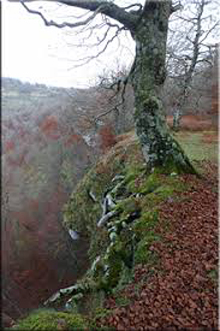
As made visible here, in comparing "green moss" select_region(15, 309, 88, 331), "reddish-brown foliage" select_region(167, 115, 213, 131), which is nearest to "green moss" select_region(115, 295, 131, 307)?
"green moss" select_region(15, 309, 88, 331)

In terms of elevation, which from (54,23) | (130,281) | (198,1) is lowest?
(130,281)

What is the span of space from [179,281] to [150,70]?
14.8 feet

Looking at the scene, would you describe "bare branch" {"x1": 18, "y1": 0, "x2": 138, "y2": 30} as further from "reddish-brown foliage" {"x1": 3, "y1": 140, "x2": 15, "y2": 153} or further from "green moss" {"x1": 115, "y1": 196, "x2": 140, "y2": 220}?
"green moss" {"x1": 115, "y1": 196, "x2": 140, "y2": 220}

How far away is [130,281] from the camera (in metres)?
3.90

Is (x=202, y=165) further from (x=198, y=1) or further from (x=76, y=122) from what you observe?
(x=76, y=122)

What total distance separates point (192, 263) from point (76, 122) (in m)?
19.0

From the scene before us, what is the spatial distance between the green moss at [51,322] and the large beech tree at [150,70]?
4.41m

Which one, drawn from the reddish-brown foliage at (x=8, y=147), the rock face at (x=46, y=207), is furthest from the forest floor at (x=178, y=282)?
the rock face at (x=46, y=207)

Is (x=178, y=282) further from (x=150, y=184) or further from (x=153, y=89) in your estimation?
(x=153, y=89)

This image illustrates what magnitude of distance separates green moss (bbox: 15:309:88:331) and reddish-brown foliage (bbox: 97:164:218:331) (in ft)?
0.95

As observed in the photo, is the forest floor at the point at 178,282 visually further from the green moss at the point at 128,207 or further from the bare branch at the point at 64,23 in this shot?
the bare branch at the point at 64,23

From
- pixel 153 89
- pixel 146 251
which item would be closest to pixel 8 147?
pixel 146 251

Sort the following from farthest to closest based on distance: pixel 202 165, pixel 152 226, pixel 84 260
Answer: pixel 84 260, pixel 202 165, pixel 152 226

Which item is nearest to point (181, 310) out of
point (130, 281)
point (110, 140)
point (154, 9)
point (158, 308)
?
point (158, 308)
